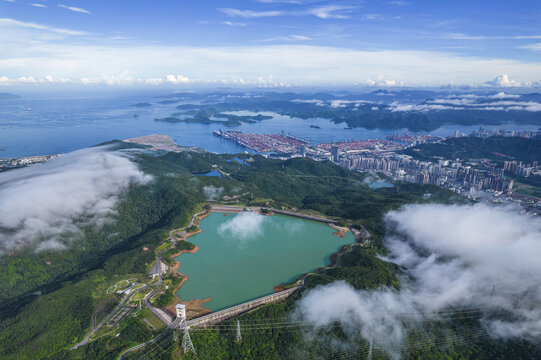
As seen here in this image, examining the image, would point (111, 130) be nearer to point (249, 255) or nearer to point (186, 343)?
point (249, 255)

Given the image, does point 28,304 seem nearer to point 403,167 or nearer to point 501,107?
point 403,167

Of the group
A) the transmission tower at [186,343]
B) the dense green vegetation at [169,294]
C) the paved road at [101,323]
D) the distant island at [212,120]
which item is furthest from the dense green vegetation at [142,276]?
the distant island at [212,120]

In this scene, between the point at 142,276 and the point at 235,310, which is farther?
the point at 142,276

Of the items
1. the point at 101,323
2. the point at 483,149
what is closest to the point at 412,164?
the point at 483,149

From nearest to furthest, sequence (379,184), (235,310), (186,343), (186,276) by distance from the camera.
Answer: (186,343)
(235,310)
(186,276)
(379,184)

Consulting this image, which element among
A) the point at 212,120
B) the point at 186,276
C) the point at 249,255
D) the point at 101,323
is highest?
the point at 249,255

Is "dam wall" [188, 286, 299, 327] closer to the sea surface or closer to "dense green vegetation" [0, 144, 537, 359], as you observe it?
"dense green vegetation" [0, 144, 537, 359]
